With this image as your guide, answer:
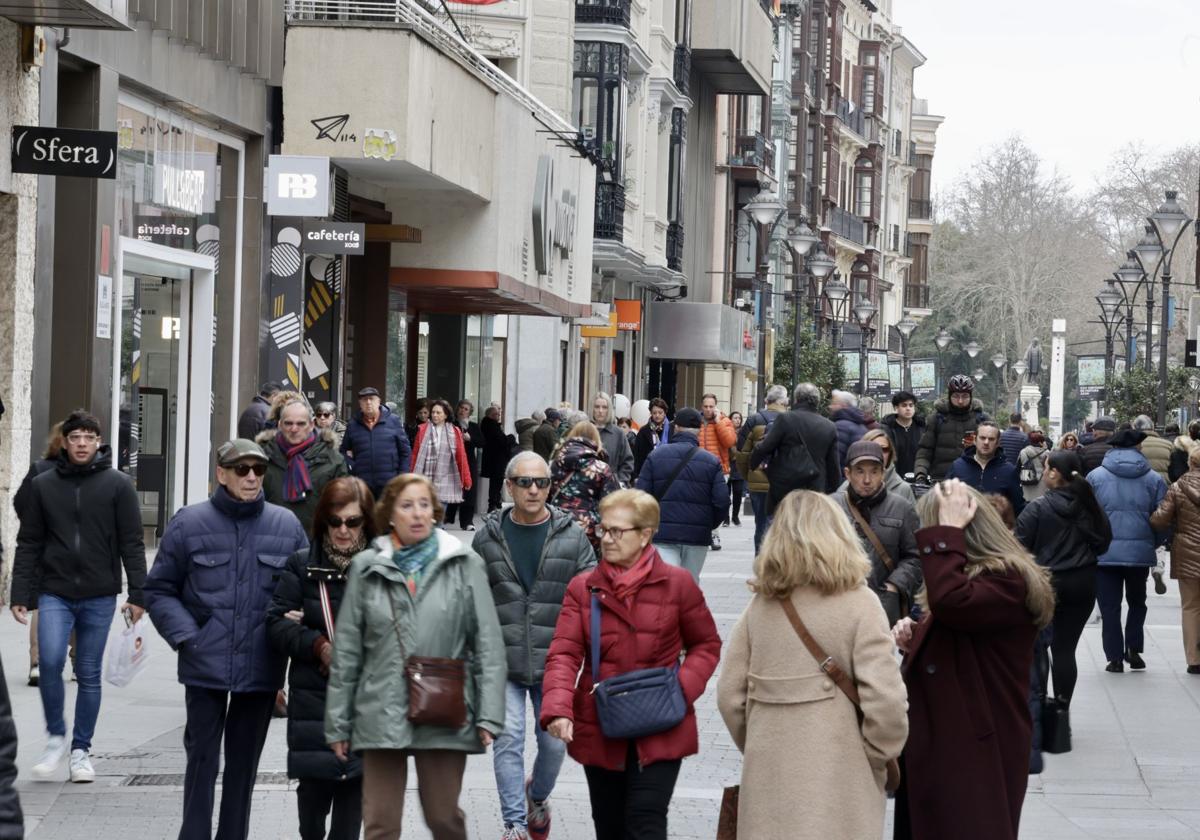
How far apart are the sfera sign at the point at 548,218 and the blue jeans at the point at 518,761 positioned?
2170 centimetres

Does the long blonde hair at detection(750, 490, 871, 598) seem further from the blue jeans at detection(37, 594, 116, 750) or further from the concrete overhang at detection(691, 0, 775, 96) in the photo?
the concrete overhang at detection(691, 0, 775, 96)

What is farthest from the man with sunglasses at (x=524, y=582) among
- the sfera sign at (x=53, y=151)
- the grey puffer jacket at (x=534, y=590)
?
the sfera sign at (x=53, y=151)

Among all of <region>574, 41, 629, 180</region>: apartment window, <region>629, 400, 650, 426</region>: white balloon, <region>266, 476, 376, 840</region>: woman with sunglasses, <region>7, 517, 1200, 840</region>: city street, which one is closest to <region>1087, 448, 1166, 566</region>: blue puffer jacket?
<region>7, 517, 1200, 840</region>: city street

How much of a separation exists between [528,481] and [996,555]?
2226 millimetres

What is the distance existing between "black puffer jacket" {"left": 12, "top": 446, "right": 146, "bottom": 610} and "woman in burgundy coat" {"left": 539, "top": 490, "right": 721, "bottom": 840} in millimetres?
3432

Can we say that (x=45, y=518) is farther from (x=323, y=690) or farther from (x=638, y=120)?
(x=638, y=120)

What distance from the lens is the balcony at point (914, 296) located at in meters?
111

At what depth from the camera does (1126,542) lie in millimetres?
15188

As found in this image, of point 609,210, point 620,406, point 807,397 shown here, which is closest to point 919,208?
point 609,210

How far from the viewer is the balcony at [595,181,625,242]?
127 ft

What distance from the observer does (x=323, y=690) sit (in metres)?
7.41

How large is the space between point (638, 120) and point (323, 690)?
3455 cm

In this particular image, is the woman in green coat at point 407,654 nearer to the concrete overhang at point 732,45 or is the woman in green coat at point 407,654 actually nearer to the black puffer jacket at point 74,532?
the black puffer jacket at point 74,532

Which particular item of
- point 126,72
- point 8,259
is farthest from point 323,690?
point 126,72
